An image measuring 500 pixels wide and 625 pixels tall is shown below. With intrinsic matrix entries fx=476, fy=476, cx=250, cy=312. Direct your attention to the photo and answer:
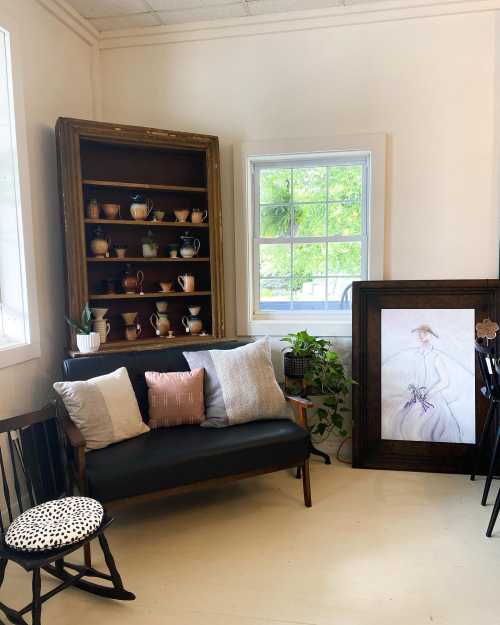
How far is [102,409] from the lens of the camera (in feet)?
8.04

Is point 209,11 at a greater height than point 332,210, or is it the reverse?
point 209,11

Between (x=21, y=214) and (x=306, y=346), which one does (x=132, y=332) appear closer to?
(x=21, y=214)

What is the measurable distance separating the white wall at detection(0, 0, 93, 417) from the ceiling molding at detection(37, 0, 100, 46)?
30mm

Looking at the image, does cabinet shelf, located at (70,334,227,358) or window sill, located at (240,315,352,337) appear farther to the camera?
window sill, located at (240,315,352,337)

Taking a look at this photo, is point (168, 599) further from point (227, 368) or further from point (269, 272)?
point (269, 272)

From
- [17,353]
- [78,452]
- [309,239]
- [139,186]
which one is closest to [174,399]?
[78,452]

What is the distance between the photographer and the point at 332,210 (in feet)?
11.3

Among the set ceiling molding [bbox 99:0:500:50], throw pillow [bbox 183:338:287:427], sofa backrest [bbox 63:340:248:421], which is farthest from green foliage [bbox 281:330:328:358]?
ceiling molding [bbox 99:0:500:50]

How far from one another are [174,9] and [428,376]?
116 inches

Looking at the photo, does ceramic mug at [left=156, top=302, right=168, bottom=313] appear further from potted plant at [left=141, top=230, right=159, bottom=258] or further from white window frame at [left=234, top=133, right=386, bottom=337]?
white window frame at [left=234, top=133, right=386, bottom=337]

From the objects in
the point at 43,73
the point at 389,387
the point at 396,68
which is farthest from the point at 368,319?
the point at 43,73

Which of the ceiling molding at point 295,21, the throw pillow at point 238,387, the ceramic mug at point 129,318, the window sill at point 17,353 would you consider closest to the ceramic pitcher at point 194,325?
the ceramic mug at point 129,318

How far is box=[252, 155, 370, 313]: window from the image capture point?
3.41 m

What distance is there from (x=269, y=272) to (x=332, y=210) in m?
0.64
